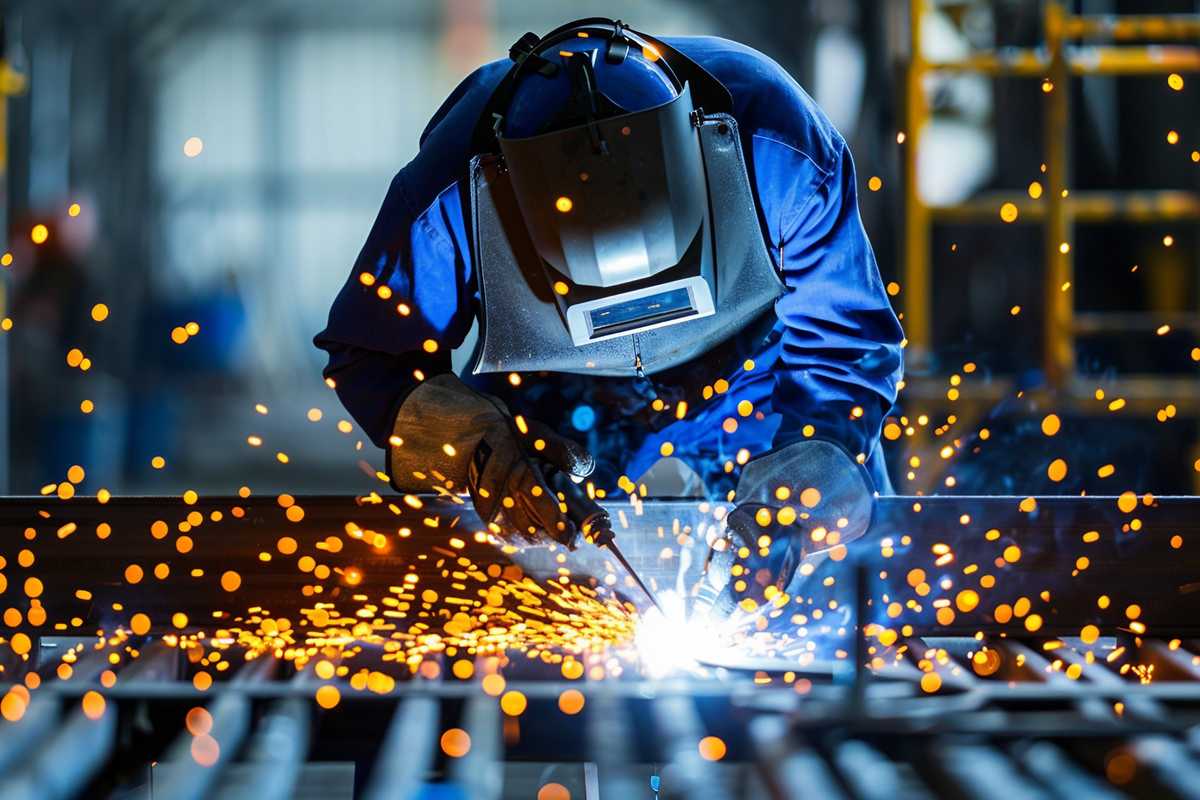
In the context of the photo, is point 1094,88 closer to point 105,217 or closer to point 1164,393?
point 1164,393

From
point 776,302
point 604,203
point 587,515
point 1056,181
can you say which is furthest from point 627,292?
point 1056,181

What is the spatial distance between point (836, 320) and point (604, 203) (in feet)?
1.57

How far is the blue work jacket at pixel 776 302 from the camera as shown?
156cm

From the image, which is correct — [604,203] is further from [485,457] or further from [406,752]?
[406,752]

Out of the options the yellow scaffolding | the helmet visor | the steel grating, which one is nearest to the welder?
the helmet visor

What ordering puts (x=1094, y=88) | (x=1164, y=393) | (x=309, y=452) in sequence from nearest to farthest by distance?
(x=1164, y=393)
(x=1094, y=88)
(x=309, y=452)

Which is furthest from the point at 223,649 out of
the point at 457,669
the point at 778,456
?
the point at 778,456

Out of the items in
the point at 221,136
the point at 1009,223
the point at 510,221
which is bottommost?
the point at 510,221

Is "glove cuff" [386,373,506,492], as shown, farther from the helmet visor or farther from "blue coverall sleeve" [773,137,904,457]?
"blue coverall sleeve" [773,137,904,457]

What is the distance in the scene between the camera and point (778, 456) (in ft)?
4.99

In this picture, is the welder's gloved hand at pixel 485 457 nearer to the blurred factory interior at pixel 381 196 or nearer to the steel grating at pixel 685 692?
the steel grating at pixel 685 692

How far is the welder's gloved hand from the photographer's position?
1403mm

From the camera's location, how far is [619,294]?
4.42 ft

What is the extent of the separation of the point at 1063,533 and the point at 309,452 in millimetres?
5412
